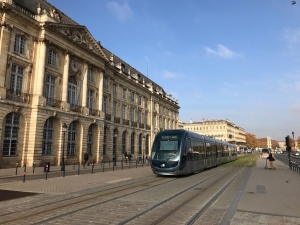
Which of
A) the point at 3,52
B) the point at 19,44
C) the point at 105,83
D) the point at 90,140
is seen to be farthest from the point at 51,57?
the point at 90,140

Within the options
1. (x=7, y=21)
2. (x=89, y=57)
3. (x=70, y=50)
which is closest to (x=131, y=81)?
(x=89, y=57)

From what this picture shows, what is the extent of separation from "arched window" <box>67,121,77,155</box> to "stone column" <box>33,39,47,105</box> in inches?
241

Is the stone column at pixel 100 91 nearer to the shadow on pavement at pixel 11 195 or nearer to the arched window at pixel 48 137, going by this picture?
the arched window at pixel 48 137

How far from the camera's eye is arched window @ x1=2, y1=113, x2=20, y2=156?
81.0 ft

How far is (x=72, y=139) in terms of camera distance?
32.8 metres

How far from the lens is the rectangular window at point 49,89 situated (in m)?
29.3

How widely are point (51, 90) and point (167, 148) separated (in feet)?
61.3

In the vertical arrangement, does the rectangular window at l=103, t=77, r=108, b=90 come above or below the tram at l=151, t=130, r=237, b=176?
above

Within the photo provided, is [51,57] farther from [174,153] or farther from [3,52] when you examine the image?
[174,153]

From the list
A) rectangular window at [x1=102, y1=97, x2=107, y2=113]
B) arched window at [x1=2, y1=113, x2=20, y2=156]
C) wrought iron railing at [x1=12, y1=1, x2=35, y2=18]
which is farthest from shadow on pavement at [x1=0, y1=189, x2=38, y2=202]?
rectangular window at [x1=102, y1=97, x2=107, y2=113]

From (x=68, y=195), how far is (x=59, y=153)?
795 inches

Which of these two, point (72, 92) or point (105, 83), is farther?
point (105, 83)

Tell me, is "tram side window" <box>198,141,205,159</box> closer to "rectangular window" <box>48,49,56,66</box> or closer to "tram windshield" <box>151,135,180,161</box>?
"tram windshield" <box>151,135,180,161</box>

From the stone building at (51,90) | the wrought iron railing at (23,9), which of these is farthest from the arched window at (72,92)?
the wrought iron railing at (23,9)
